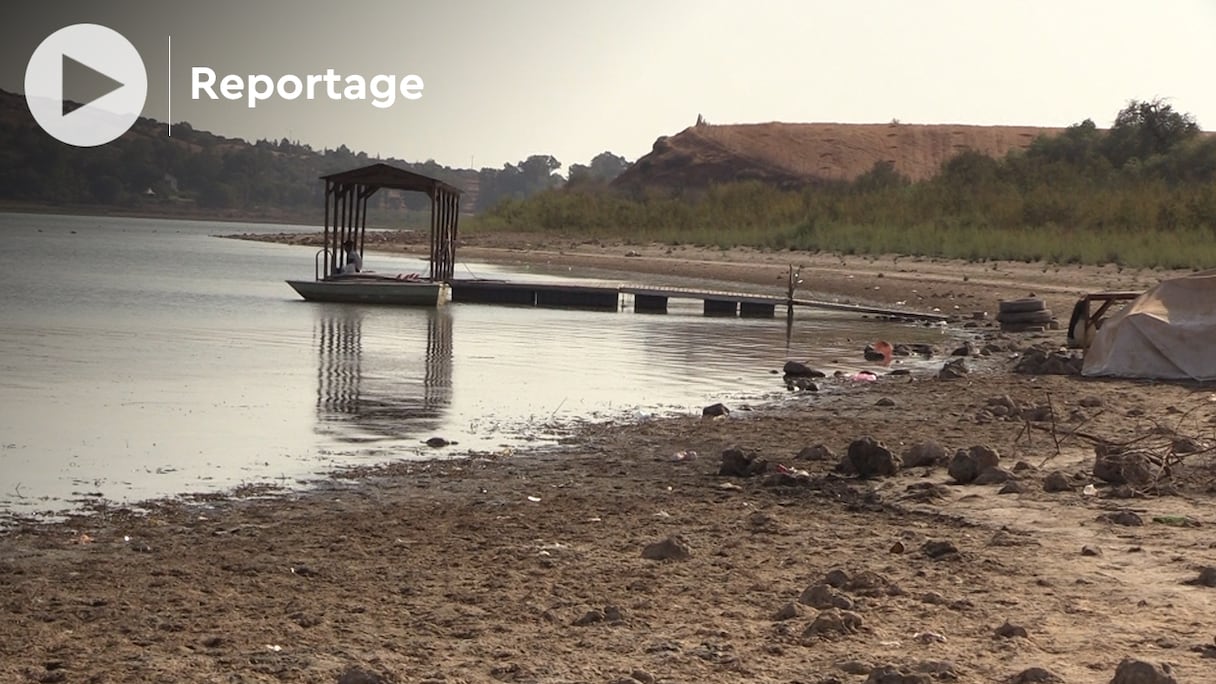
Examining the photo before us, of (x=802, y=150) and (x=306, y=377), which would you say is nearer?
(x=306, y=377)

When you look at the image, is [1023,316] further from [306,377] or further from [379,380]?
[306,377]

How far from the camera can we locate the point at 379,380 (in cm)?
1549

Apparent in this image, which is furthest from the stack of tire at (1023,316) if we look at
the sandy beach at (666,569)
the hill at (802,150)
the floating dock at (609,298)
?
the hill at (802,150)

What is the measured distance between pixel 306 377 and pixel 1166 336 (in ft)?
28.0

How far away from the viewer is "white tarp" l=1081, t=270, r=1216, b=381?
45.5ft

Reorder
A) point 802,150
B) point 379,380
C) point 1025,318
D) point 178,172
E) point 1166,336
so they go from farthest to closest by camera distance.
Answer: point 178,172, point 802,150, point 1025,318, point 379,380, point 1166,336

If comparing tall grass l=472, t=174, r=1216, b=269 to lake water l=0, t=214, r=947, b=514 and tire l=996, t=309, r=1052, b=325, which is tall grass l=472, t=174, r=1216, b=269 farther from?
lake water l=0, t=214, r=947, b=514

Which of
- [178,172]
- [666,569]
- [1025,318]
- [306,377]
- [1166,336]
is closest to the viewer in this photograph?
[666,569]

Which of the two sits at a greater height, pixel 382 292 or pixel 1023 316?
pixel 1023 316

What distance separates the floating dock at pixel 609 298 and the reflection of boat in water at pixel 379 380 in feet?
17.3

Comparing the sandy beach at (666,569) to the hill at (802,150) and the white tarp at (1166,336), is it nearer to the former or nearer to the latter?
the white tarp at (1166,336)

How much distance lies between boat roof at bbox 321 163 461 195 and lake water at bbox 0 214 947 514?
2481mm

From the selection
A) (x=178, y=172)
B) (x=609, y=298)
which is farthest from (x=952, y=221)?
(x=178, y=172)

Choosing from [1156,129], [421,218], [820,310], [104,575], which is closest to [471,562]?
[104,575]
